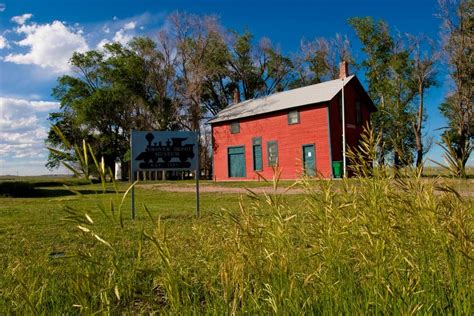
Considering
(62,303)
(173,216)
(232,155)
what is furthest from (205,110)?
(62,303)

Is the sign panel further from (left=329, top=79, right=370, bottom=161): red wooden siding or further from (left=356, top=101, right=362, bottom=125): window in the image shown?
(left=356, top=101, right=362, bottom=125): window

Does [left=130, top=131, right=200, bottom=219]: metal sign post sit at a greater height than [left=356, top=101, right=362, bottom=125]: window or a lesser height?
lesser

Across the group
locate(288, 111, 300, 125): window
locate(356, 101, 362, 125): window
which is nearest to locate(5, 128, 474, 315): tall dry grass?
locate(288, 111, 300, 125): window

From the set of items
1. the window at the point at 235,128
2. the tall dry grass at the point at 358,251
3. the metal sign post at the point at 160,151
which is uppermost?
the window at the point at 235,128

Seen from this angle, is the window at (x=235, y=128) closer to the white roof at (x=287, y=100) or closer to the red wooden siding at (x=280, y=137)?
the red wooden siding at (x=280, y=137)

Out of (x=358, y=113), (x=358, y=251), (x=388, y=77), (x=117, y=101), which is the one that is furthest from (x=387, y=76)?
(x=358, y=251)

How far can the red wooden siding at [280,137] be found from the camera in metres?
26.8

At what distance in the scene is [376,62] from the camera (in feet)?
126

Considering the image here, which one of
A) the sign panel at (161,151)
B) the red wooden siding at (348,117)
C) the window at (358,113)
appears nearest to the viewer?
the sign panel at (161,151)

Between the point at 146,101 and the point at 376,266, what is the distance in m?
43.0

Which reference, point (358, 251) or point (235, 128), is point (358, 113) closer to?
point (235, 128)

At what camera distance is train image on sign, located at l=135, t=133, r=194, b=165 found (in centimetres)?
935

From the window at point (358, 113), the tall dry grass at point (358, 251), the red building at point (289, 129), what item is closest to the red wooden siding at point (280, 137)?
the red building at point (289, 129)

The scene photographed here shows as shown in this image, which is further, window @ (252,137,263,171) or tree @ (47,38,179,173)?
tree @ (47,38,179,173)
